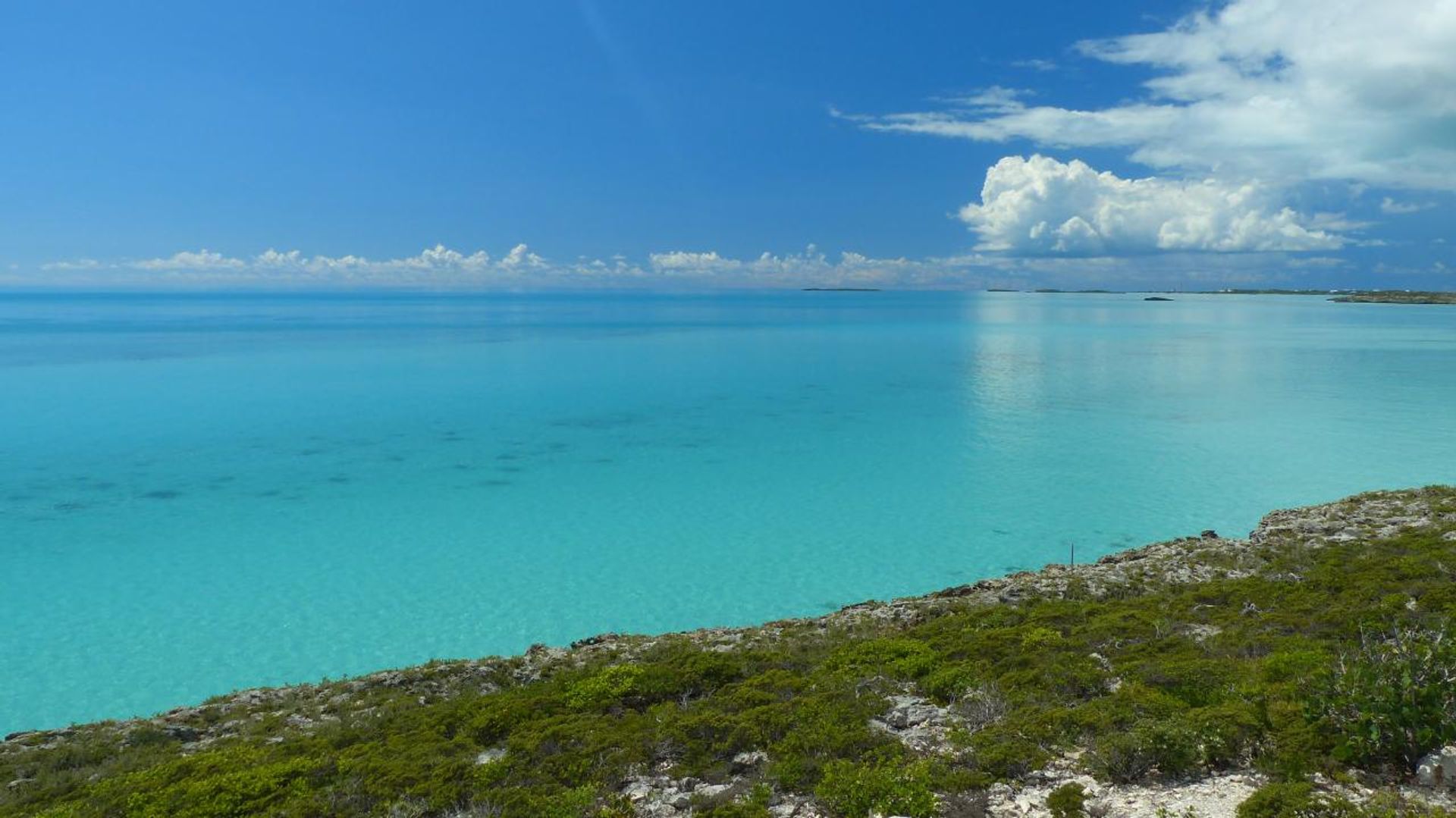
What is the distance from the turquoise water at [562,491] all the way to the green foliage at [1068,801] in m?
13.8

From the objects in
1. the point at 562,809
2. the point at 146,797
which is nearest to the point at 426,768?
the point at 562,809

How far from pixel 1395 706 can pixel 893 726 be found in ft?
19.2

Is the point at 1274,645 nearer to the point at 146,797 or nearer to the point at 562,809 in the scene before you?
the point at 562,809

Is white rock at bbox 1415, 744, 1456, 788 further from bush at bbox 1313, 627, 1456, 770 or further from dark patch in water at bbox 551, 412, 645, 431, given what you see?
dark patch in water at bbox 551, 412, 645, 431

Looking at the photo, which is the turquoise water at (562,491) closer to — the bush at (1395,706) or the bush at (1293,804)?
the bush at (1395,706)

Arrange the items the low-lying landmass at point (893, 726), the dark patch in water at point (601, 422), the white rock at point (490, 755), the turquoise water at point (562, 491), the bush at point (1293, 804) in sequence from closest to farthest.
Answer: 1. the bush at point (1293, 804)
2. the low-lying landmass at point (893, 726)
3. the white rock at point (490, 755)
4. the turquoise water at point (562, 491)
5. the dark patch in water at point (601, 422)

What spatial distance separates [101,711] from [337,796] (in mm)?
11763

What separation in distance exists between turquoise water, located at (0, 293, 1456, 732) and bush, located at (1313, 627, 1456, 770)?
14504 millimetres

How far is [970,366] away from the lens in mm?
82062

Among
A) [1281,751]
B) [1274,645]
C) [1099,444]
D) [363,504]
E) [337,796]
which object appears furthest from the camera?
[1099,444]

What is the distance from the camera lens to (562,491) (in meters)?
34.3

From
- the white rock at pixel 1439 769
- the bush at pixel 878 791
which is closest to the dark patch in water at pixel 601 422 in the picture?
the bush at pixel 878 791

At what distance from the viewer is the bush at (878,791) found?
28.3ft

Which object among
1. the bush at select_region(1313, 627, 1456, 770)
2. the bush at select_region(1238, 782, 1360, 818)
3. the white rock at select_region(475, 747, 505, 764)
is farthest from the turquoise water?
the bush at select_region(1238, 782, 1360, 818)
